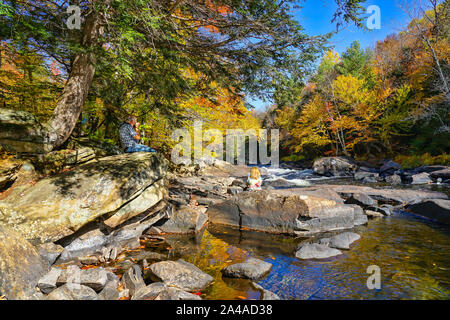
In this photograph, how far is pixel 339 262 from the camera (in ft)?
14.5

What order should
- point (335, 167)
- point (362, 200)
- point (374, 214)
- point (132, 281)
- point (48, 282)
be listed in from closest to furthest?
point (48, 282) → point (132, 281) → point (374, 214) → point (362, 200) → point (335, 167)

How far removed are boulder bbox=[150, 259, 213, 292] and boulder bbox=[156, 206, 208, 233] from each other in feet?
8.14

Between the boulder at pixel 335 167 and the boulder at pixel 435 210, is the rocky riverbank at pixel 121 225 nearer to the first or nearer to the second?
the boulder at pixel 435 210

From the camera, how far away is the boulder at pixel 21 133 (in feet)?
16.9

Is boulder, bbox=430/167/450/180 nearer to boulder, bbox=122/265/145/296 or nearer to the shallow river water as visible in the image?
the shallow river water

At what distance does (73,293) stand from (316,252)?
4.34m

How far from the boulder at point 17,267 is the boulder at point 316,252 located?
4553 mm

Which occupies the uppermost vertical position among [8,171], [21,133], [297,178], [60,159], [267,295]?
[21,133]

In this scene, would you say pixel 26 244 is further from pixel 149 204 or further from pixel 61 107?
pixel 61 107

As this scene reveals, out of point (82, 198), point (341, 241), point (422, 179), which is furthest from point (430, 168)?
point (82, 198)

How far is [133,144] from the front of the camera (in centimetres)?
700

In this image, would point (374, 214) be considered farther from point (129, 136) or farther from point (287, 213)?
point (129, 136)

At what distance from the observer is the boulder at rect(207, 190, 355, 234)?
20.9 feet
